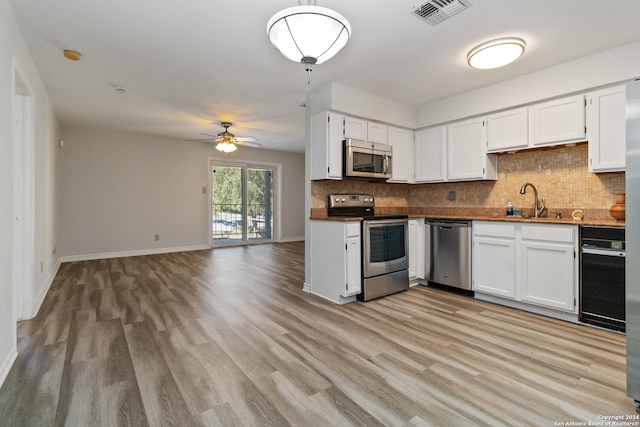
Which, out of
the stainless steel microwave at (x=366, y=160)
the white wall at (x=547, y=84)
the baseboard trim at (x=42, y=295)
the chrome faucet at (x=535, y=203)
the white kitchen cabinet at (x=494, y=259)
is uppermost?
the white wall at (x=547, y=84)

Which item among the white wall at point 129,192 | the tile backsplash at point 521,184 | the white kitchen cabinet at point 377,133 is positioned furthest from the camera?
the white wall at point 129,192

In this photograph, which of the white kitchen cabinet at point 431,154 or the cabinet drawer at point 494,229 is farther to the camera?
the white kitchen cabinet at point 431,154

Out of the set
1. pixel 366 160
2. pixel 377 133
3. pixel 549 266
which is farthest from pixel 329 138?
pixel 549 266

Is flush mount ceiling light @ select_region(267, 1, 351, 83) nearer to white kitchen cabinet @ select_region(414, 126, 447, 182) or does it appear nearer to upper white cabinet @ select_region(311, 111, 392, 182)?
upper white cabinet @ select_region(311, 111, 392, 182)

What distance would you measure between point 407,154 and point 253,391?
11.4 ft

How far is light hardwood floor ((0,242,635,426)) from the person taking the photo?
1.55m

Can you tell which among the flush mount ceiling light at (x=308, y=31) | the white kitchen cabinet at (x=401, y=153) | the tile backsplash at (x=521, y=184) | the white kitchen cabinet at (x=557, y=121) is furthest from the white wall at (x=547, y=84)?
the flush mount ceiling light at (x=308, y=31)

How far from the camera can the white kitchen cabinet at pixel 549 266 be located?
2.69 m

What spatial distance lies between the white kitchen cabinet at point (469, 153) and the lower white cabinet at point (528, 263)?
715mm

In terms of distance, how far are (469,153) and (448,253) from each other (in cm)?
124

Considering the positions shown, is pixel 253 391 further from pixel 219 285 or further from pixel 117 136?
pixel 117 136

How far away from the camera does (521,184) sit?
353 cm

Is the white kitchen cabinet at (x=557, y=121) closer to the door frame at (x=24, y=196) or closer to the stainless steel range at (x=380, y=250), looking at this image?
the stainless steel range at (x=380, y=250)

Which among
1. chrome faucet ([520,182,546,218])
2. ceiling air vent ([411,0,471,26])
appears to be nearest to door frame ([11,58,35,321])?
ceiling air vent ([411,0,471,26])
